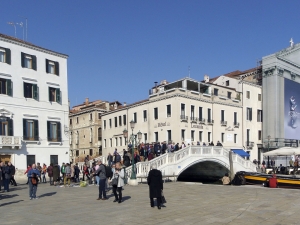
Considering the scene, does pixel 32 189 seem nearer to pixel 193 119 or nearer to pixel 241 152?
pixel 193 119

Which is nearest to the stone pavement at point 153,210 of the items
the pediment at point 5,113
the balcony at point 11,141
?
the balcony at point 11,141

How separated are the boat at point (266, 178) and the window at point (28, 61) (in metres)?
18.2

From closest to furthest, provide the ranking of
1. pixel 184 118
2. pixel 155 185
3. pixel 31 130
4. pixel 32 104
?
pixel 155 185 < pixel 31 130 < pixel 32 104 < pixel 184 118

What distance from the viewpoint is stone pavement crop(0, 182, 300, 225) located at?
372 inches

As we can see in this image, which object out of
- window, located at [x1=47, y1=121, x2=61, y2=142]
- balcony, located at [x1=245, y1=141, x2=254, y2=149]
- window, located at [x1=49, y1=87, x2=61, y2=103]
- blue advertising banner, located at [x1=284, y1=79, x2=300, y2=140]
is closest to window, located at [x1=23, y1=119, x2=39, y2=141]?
window, located at [x1=47, y1=121, x2=61, y2=142]

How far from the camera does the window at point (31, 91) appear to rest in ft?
90.7

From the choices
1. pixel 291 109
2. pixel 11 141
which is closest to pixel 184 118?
pixel 11 141

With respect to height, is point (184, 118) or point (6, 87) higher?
point (6, 87)

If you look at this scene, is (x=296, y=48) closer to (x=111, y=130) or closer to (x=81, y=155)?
(x=111, y=130)

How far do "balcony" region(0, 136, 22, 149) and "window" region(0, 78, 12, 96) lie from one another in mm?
3376

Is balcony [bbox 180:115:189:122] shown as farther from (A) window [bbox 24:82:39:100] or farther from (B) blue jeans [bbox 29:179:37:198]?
(B) blue jeans [bbox 29:179:37:198]

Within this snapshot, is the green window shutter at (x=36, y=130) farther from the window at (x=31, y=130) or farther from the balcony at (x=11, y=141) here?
the balcony at (x=11, y=141)

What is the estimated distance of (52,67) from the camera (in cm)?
2973

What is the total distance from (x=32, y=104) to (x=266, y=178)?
60.7ft
